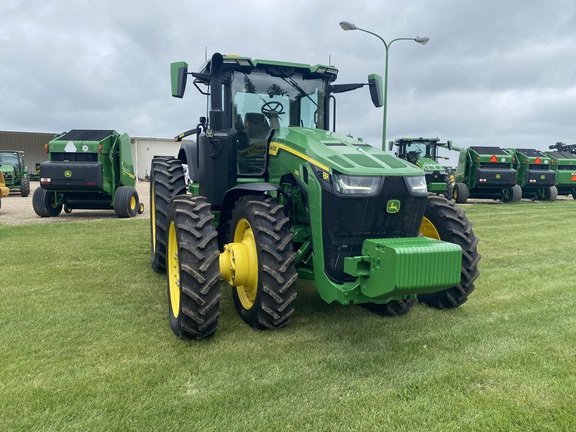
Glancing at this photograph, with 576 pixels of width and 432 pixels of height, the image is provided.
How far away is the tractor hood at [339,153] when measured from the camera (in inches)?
150

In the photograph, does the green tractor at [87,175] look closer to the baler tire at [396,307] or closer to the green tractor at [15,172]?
the baler tire at [396,307]

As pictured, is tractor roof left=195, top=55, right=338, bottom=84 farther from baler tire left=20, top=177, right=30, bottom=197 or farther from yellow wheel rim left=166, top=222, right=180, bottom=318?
baler tire left=20, top=177, right=30, bottom=197

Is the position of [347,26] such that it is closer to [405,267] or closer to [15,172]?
[405,267]

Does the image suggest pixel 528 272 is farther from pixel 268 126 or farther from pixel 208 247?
pixel 208 247

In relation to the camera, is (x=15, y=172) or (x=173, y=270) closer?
(x=173, y=270)

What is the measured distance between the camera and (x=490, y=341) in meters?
4.00

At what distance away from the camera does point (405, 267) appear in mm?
3291

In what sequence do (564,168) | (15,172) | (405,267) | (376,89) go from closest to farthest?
(405,267)
(376,89)
(564,168)
(15,172)

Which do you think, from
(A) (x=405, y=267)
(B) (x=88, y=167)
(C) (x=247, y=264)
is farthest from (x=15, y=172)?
(A) (x=405, y=267)

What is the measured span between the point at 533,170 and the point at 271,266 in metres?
19.0

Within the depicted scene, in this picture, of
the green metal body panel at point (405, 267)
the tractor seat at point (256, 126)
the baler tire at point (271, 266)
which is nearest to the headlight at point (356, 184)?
the green metal body panel at point (405, 267)

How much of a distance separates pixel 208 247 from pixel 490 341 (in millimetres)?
2602

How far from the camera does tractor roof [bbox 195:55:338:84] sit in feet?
16.8

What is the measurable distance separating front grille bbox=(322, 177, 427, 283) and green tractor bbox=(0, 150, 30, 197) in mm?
21753
